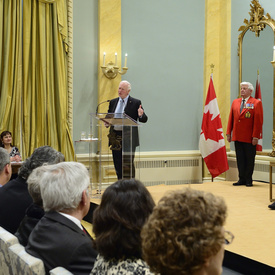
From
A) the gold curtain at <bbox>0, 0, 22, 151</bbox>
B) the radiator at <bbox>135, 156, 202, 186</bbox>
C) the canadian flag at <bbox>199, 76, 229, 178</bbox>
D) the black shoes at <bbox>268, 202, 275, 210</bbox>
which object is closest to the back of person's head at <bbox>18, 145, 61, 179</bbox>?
the black shoes at <bbox>268, 202, 275, 210</bbox>

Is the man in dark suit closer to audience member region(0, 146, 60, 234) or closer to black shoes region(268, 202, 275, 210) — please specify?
black shoes region(268, 202, 275, 210)

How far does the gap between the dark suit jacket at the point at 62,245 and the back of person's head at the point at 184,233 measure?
0.63 metres

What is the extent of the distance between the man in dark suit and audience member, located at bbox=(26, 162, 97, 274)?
304 centimetres

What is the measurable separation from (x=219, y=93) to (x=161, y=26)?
160cm

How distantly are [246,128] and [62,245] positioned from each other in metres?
5.42

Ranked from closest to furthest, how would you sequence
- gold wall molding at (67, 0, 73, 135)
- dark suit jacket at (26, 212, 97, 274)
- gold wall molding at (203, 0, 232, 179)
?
dark suit jacket at (26, 212, 97, 274), gold wall molding at (67, 0, 73, 135), gold wall molding at (203, 0, 232, 179)

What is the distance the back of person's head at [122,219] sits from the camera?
1.46 m

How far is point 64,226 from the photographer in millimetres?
1847

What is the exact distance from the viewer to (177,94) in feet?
26.4

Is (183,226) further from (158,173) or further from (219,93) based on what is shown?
(219,93)

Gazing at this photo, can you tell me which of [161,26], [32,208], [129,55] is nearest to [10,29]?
[129,55]

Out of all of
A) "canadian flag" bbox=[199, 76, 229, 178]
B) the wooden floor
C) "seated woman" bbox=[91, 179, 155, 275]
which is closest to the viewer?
"seated woman" bbox=[91, 179, 155, 275]

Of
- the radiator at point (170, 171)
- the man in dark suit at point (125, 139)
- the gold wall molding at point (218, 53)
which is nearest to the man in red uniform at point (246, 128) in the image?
the gold wall molding at point (218, 53)

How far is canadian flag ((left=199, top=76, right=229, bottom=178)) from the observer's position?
7.64 m
